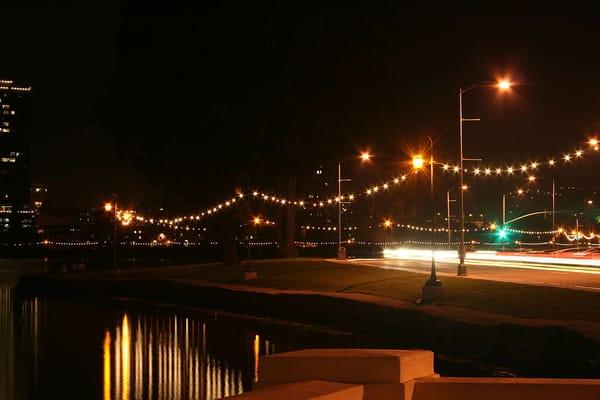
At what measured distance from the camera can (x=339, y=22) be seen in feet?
172

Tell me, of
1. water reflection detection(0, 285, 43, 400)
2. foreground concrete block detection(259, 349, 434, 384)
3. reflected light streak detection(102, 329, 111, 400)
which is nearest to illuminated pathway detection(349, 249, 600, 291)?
reflected light streak detection(102, 329, 111, 400)

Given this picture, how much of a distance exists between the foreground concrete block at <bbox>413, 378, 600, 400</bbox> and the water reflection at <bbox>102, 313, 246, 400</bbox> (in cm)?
1307

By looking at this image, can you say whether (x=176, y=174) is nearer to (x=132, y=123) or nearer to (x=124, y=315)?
(x=132, y=123)

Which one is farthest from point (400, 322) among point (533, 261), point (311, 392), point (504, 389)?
point (533, 261)

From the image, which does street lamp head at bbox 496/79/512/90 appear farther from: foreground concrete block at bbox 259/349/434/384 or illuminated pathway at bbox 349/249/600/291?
foreground concrete block at bbox 259/349/434/384

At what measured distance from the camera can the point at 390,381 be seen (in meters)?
7.91

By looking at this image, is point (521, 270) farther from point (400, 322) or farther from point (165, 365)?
point (165, 365)

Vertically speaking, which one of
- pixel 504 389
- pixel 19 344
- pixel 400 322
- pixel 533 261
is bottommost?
pixel 19 344

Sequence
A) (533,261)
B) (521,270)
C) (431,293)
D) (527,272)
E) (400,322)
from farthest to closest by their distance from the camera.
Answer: (533,261)
(521,270)
(527,272)
(431,293)
(400,322)

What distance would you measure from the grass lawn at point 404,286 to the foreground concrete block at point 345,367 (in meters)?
18.4

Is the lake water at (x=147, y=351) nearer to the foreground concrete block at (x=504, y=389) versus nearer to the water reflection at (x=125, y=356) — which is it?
the water reflection at (x=125, y=356)

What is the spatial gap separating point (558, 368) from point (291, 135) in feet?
111

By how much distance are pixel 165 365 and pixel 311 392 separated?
20.0 metres

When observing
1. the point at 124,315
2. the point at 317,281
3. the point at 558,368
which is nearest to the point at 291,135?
the point at 317,281
